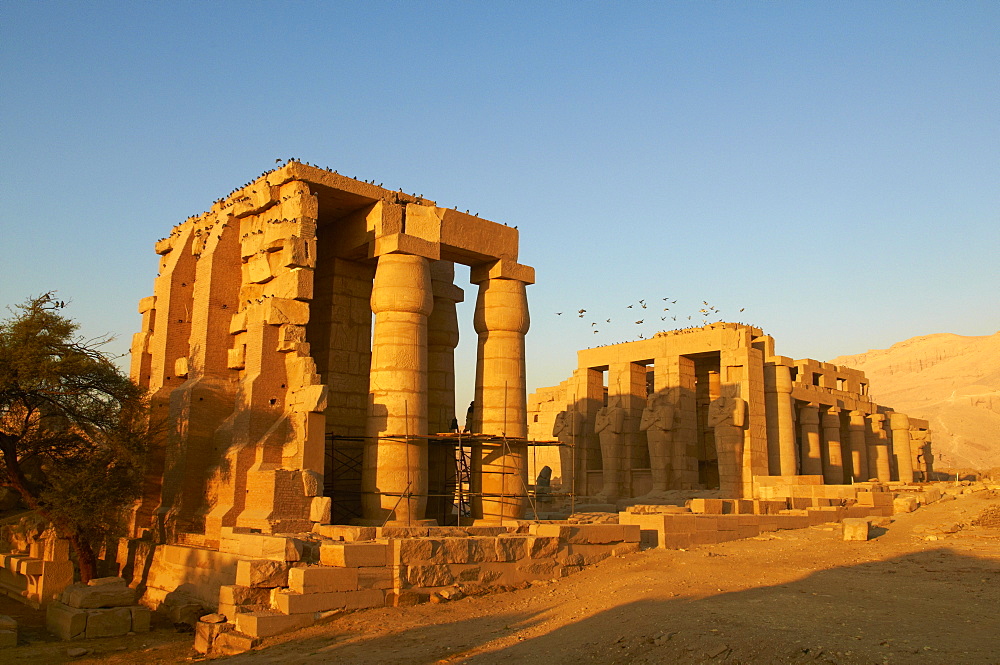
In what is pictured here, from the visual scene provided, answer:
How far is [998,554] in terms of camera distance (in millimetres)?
13797

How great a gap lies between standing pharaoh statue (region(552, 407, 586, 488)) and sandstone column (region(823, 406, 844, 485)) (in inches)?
427

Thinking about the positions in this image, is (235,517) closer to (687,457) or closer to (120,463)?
(120,463)

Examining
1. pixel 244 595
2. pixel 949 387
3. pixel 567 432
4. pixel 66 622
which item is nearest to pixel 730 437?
pixel 567 432

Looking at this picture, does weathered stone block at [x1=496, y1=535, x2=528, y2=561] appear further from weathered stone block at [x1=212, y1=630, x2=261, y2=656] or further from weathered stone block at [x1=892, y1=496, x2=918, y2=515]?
weathered stone block at [x1=892, y1=496, x2=918, y2=515]

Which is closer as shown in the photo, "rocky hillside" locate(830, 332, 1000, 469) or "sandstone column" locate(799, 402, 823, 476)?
"sandstone column" locate(799, 402, 823, 476)

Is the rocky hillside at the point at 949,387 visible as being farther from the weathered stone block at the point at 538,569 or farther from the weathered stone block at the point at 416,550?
the weathered stone block at the point at 416,550

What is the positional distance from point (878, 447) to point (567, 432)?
54.1 feet

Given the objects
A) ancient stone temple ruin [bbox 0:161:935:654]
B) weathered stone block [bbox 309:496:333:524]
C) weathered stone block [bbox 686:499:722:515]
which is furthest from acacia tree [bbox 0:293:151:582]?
weathered stone block [bbox 686:499:722:515]

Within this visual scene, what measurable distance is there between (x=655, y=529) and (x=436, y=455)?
610cm

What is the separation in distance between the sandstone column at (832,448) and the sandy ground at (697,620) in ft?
70.6

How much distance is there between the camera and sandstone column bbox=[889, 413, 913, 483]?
39281 mm

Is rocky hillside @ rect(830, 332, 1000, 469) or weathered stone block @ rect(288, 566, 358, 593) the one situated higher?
rocky hillside @ rect(830, 332, 1000, 469)

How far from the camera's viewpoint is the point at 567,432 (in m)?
32.0

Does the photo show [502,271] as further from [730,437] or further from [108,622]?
[730,437]
